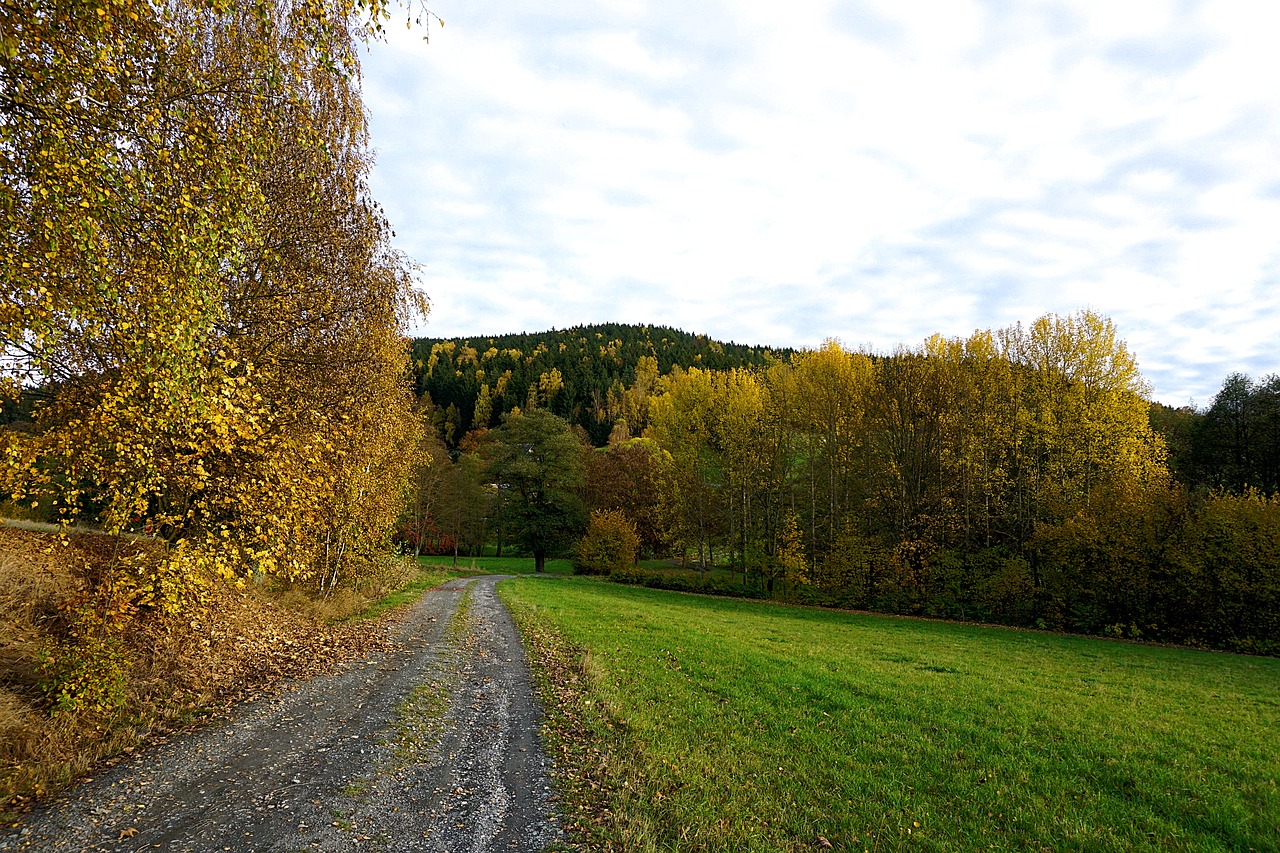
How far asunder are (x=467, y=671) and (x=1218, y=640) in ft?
107

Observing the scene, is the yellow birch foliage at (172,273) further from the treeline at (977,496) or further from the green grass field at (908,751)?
the treeline at (977,496)

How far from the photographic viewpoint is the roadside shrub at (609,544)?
46.1 m

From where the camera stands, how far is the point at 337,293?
1413 centimetres

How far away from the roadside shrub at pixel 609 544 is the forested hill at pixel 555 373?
58.0 meters

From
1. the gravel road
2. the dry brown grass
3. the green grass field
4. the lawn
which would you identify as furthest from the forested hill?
the gravel road

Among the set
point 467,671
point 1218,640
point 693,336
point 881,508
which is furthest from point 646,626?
point 693,336

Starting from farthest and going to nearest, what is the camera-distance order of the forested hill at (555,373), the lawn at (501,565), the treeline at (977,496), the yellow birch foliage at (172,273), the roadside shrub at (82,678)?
the forested hill at (555,373) → the lawn at (501,565) → the treeline at (977,496) → the roadside shrub at (82,678) → the yellow birch foliage at (172,273)

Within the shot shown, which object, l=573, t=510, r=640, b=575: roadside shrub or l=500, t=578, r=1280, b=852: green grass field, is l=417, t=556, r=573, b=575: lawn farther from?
l=500, t=578, r=1280, b=852: green grass field

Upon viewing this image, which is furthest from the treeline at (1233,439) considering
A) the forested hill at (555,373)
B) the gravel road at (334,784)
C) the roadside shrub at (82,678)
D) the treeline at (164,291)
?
the forested hill at (555,373)

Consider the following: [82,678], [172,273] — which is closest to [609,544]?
[82,678]

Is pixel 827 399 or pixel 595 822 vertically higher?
pixel 827 399

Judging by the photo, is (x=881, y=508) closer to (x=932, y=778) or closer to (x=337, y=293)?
(x=932, y=778)

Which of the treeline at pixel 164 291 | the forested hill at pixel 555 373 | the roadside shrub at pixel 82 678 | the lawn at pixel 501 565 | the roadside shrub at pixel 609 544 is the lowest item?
the lawn at pixel 501 565

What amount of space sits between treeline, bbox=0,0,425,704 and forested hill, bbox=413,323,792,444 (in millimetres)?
90384
